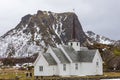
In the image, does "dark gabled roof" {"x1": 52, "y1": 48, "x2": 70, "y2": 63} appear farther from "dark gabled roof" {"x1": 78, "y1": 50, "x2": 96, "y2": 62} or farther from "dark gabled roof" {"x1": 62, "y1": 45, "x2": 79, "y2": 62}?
"dark gabled roof" {"x1": 78, "y1": 50, "x2": 96, "y2": 62}

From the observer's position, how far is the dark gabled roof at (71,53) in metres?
90.4

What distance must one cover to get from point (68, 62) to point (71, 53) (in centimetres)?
261

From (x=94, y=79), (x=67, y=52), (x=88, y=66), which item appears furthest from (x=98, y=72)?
(x=94, y=79)

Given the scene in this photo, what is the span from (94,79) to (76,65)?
1379cm

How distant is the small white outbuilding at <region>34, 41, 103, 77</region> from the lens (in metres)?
87.6

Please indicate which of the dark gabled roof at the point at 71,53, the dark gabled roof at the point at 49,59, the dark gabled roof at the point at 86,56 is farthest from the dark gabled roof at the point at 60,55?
the dark gabled roof at the point at 86,56

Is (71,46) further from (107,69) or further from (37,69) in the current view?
(107,69)

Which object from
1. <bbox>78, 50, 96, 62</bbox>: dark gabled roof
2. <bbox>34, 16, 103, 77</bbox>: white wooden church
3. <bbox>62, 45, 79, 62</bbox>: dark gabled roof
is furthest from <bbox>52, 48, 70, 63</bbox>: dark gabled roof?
<bbox>78, 50, 96, 62</bbox>: dark gabled roof

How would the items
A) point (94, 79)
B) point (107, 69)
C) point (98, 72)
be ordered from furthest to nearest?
point (107, 69)
point (98, 72)
point (94, 79)

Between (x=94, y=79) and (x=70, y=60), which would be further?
(x=70, y=60)

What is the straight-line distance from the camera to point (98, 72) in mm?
93812

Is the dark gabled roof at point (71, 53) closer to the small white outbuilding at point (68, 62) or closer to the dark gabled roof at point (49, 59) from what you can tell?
the small white outbuilding at point (68, 62)

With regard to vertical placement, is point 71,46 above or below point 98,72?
above

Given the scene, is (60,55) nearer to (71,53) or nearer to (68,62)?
(68,62)
